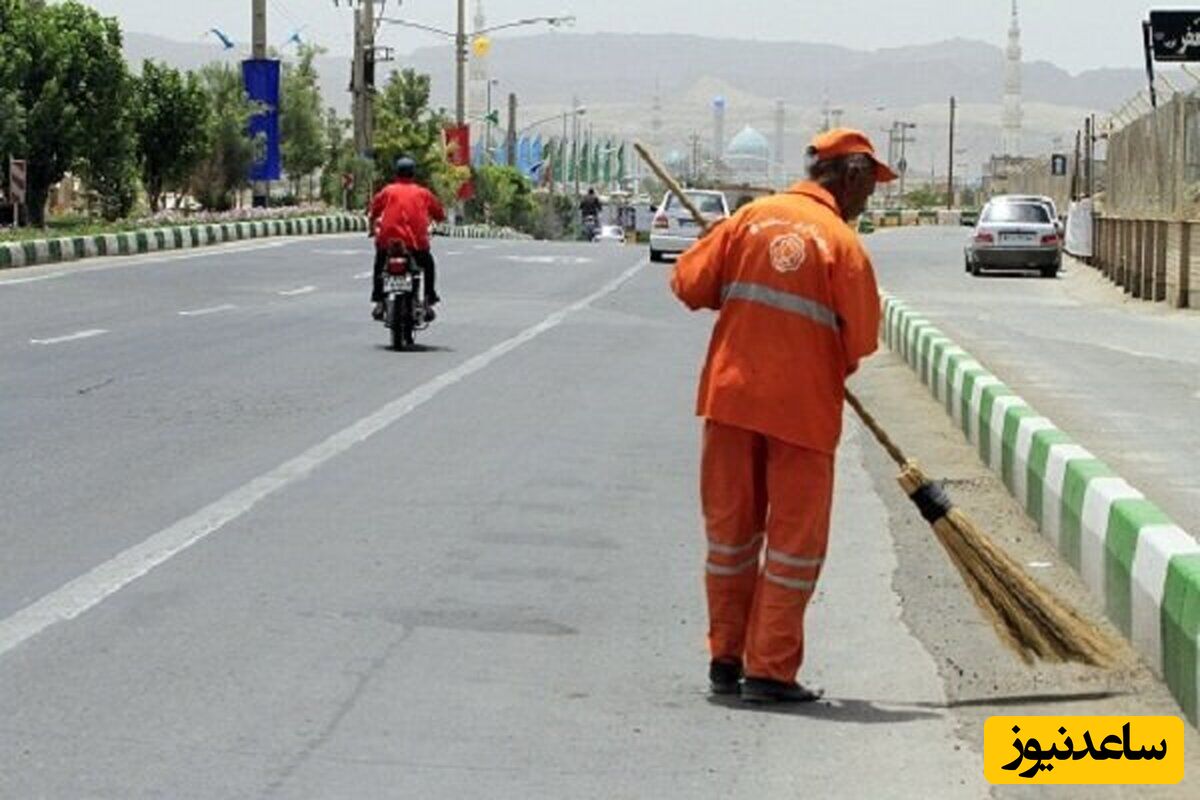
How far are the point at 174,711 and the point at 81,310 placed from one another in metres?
20.2

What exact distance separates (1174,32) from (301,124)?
46250mm

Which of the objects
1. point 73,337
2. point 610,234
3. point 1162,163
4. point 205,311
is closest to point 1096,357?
point 205,311

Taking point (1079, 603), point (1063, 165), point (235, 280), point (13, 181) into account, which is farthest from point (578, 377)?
point (1063, 165)

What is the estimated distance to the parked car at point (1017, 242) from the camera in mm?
47500

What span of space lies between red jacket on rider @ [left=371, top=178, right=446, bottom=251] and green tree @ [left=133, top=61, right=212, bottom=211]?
131 feet

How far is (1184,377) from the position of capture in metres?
22.4

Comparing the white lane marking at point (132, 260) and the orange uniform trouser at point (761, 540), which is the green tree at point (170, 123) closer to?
the white lane marking at point (132, 260)

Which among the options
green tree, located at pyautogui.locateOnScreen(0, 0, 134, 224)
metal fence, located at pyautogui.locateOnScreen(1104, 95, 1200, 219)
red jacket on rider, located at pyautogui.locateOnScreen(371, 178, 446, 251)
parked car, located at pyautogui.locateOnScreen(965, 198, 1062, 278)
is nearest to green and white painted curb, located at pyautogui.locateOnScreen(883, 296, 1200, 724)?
red jacket on rider, located at pyautogui.locateOnScreen(371, 178, 446, 251)

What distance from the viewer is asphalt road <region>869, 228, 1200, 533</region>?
15.4 m

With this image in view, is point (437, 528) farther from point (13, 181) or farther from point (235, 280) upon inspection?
point (13, 181)

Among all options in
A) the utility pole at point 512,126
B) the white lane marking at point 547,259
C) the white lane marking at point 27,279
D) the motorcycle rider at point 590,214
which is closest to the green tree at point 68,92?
the white lane marking at point 547,259

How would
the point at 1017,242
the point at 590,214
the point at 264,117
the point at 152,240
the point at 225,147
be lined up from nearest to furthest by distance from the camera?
1. the point at 152,240
2. the point at 1017,242
3. the point at 225,147
4. the point at 264,117
5. the point at 590,214

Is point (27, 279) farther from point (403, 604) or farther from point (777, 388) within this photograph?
point (777, 388)

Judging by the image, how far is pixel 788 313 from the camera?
789 centimetres
